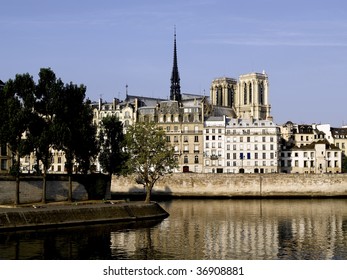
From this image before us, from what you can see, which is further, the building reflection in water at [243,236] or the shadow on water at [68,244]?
the building reflection in water at [243,236]

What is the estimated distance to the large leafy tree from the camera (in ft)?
324

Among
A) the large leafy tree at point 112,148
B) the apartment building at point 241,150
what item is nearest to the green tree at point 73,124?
the large leafy tree at point 112,148

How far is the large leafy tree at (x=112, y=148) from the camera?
324ft

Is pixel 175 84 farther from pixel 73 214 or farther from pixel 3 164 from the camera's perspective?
pixel 73 214

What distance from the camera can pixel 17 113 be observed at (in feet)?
238

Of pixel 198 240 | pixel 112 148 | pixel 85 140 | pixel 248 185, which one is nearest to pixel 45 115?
pixel 85 140

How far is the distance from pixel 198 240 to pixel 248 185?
2792 inches

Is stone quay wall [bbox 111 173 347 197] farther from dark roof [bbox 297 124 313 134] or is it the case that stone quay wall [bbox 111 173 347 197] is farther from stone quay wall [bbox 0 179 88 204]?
dark roof [bbox 297 124 313 134]

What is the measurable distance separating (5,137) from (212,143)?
A: 8125 centimetres

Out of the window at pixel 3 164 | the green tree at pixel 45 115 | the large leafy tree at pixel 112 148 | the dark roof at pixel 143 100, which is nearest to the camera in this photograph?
the green tree at pixel 45 115

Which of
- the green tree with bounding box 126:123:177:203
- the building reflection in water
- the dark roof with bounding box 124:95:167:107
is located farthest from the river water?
the dark roof with bounding box 124:95:167:107

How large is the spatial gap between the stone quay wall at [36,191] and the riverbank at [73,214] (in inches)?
208

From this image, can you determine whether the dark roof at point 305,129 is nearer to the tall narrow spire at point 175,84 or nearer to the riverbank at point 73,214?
the tall narrow spire at point 175,84

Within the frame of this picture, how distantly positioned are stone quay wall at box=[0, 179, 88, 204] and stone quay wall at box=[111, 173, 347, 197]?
43308 mm
